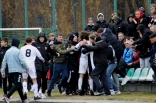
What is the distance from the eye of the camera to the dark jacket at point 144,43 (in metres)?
20.3

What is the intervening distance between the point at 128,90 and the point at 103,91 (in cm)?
140

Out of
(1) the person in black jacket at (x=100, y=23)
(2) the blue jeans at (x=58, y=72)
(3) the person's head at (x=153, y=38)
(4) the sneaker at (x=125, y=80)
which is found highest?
(1) the person in black jacket at (x=100, y=23)

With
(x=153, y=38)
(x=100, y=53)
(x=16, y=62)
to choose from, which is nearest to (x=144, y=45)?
(x=100, y=53)

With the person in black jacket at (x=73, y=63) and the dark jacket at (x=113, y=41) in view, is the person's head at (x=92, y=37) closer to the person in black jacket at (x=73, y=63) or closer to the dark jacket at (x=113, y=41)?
the dark jacket at (x=113, y=41)

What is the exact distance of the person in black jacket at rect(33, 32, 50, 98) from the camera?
20.8 metres

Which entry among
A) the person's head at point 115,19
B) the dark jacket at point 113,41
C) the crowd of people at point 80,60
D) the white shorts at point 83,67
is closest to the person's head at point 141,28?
the crowd of people at point 80,60

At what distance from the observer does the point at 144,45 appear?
20.9 meters

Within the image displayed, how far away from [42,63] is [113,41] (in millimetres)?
2537

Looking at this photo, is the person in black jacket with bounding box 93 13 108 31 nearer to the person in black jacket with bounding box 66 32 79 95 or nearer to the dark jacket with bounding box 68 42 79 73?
the person in black jacket with bounding box 66 32 79 95

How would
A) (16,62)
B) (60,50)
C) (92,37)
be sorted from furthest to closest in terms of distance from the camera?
(60,50) < (92,37) < (16,62)

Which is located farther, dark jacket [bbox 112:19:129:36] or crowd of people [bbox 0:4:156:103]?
dark jacket [bbox 112:19:129:36]

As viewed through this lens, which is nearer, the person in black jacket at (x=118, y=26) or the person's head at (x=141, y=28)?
the person's head at (x=141, y=28)

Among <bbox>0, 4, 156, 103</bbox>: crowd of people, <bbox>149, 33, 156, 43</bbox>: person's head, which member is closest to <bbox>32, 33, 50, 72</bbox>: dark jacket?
<bbox>0, 4, 156, 103</bbox>: crowd of people

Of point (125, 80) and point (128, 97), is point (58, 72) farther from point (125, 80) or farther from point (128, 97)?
point (128, 97)
